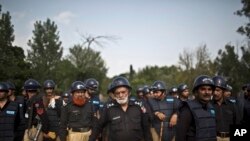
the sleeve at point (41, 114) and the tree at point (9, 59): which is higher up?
the tree at point (9, 59)

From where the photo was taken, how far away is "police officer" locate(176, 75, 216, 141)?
574cm

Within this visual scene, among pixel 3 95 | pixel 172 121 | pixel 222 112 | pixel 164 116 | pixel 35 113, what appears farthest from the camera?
pixel 164 116

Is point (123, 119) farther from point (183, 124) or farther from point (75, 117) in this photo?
point (75, 117)

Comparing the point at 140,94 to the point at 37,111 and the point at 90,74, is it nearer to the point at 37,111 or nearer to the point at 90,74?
the point at 37,111

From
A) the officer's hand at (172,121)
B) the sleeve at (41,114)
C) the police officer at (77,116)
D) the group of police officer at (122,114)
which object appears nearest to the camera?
the group of police officer at (122,114)

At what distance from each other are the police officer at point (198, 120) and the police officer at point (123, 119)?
0.85m

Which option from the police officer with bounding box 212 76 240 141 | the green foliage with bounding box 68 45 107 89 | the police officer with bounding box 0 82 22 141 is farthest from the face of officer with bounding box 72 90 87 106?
the green foliage with bounding box 68 45 107 89

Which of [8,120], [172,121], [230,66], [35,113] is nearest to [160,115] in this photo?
[172,121]

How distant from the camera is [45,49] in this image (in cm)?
6631

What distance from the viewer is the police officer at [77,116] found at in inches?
345

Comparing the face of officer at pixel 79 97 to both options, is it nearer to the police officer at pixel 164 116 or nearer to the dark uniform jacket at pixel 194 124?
the police officer at pixel 164 116

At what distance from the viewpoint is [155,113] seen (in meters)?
10.4

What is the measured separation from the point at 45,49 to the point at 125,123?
203ft

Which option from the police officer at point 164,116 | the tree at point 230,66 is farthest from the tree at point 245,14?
the police officer at point 164,116
